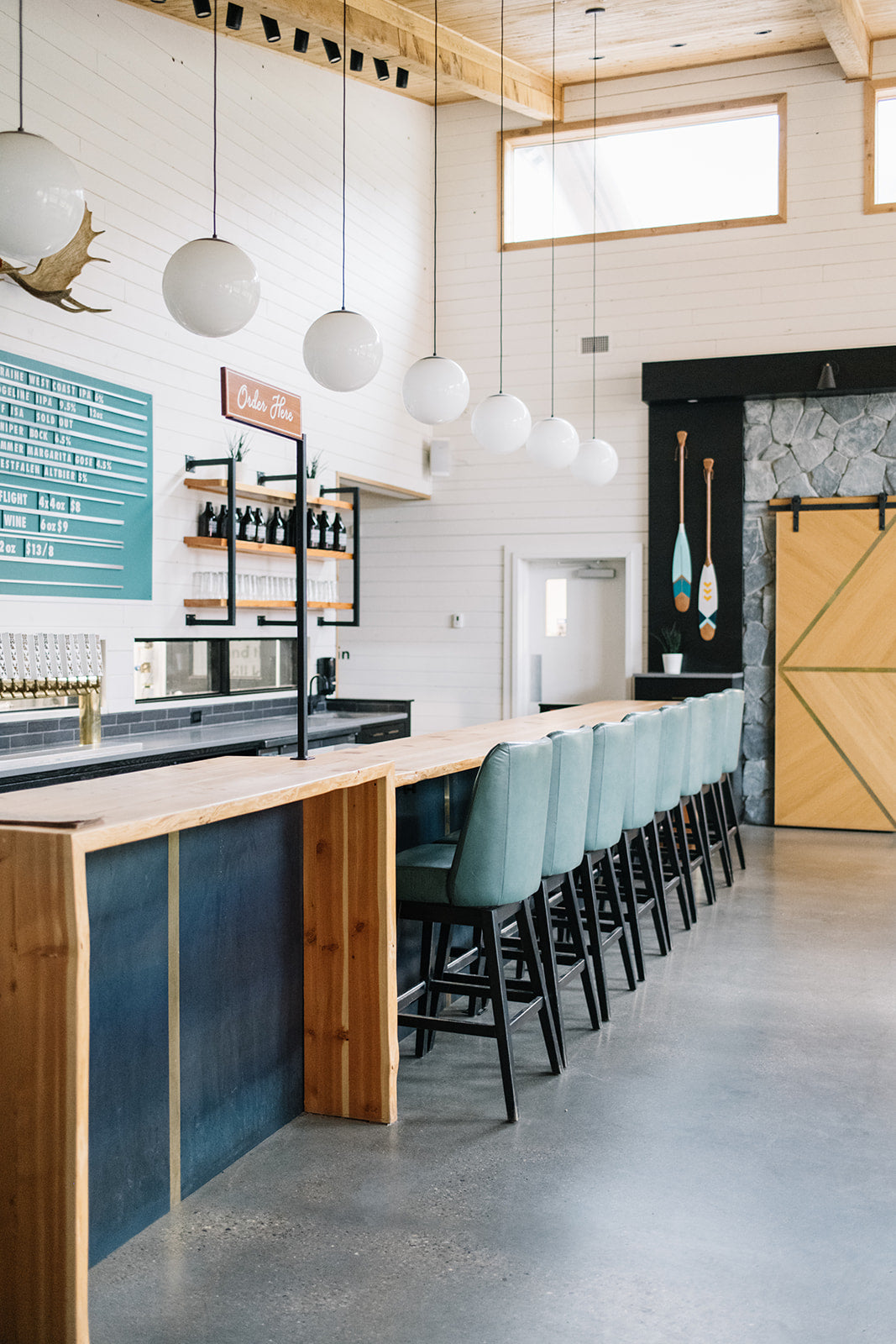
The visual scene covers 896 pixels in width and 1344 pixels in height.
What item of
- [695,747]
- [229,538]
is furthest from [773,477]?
[229,538]

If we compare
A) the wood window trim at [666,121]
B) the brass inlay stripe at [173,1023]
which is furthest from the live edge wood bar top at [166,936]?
the wood window trim at [666,121]

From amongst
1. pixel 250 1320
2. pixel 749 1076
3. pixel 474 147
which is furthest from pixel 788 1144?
pixel 474 147

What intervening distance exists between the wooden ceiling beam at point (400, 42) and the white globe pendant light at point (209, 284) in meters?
2.81

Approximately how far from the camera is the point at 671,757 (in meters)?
5.17

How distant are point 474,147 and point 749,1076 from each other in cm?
770

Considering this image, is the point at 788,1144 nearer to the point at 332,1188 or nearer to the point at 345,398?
the point at 332,1188

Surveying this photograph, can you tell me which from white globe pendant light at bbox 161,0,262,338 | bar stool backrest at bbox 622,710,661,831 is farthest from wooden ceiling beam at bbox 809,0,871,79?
white globe pendant light at bbox 161,0,262,338

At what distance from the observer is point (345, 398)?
7.96 meters

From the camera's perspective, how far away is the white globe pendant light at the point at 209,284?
3459 mm

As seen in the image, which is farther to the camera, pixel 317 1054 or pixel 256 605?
pixel 256 605

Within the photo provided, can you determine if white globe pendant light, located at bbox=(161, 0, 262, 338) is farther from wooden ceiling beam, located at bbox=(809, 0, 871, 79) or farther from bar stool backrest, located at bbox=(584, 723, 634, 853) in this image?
wooden ceiling beam, located at bbox=(809, 0, 871, 79)

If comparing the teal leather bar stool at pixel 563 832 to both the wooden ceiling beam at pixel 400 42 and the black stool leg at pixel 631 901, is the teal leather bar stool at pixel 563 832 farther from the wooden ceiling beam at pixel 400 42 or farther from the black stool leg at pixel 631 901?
the wooden ceiling beam at pixel 400 42

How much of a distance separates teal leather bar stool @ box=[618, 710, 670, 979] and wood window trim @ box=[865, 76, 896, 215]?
505 cm

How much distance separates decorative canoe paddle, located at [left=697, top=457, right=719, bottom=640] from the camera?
8461 millimetres
